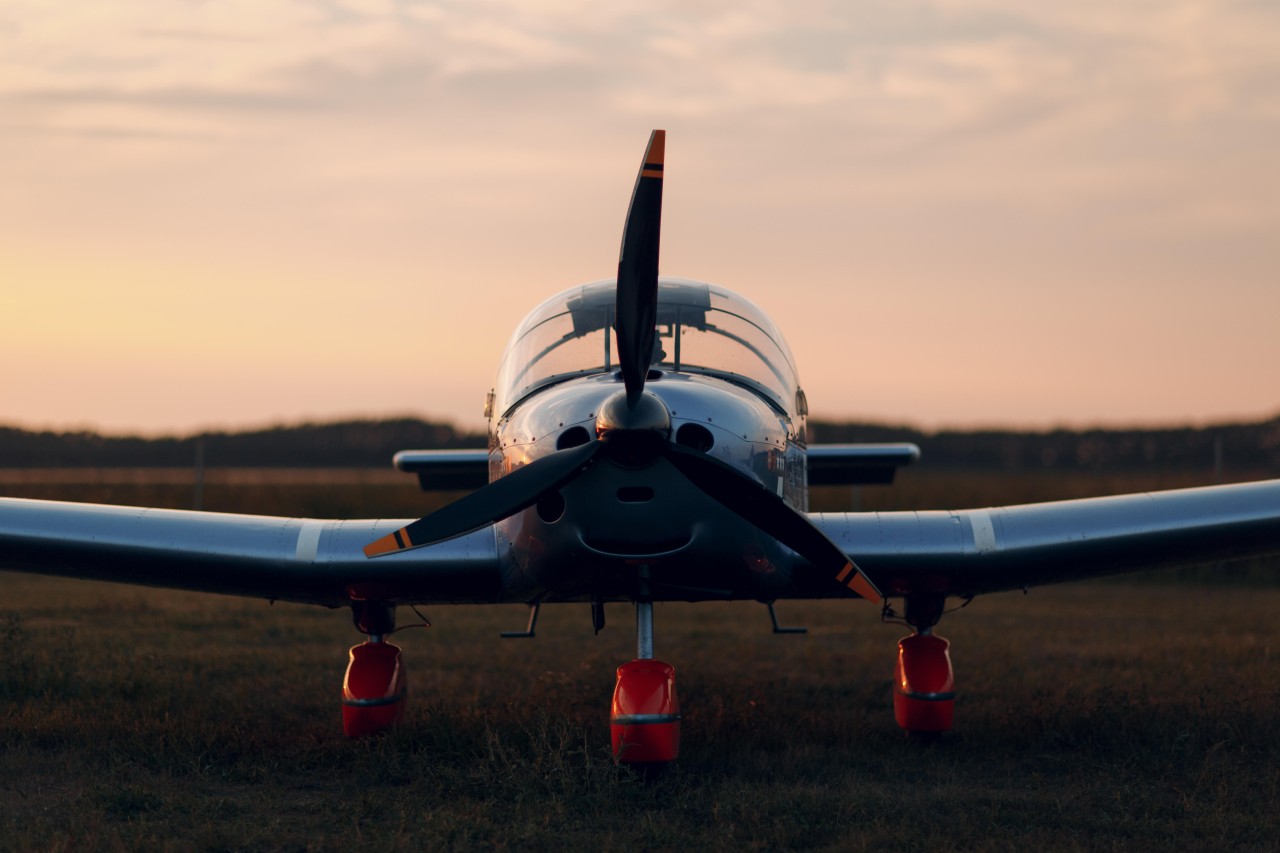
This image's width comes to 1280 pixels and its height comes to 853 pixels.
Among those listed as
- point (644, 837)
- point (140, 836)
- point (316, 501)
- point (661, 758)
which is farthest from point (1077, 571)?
point (316, 501)

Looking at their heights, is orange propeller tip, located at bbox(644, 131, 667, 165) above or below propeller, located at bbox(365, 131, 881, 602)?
above

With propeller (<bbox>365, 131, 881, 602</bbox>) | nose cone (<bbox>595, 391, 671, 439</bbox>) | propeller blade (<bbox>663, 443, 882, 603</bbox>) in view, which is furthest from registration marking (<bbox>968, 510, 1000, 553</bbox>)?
nose cone (<bbox>595, 391, 671, 439</bbox>)

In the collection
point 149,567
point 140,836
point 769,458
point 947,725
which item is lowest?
point 140,836

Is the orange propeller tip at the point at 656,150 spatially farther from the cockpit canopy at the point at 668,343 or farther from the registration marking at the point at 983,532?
the registration marking at the point at 983,532

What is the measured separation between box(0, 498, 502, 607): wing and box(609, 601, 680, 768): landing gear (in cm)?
108

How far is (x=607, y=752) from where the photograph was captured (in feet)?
19.7

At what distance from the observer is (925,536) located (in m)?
6.85

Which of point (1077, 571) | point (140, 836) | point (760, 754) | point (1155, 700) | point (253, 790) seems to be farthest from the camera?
point (1155, 700)

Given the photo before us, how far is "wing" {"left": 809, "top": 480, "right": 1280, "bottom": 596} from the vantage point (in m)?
6.80

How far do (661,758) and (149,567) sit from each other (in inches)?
125

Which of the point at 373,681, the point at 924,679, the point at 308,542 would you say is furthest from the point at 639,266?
the point at 924,679

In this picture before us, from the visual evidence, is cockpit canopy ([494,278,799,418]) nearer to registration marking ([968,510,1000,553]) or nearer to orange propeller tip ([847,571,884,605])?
registration marking ([968,510,1000,553])

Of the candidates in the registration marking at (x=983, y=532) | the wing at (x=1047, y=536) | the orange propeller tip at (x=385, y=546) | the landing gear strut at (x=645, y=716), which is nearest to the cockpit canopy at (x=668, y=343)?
the wing at (x=1047, y=536)

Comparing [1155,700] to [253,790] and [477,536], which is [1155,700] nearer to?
[477,536]
